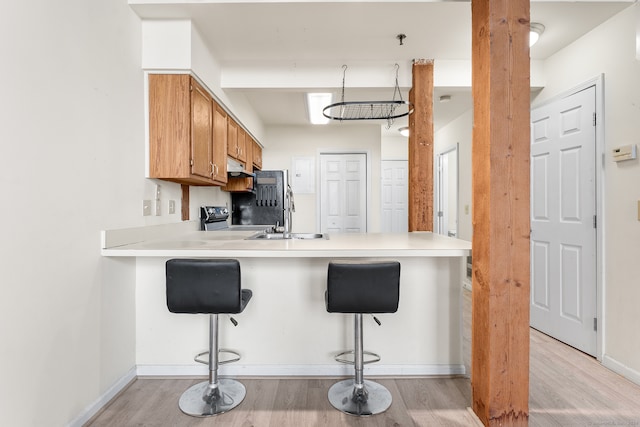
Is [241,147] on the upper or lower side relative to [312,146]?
lower

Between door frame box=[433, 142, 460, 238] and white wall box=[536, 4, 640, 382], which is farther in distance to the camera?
door frame box=[433, 142, 460, 238]

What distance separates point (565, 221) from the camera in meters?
2.88

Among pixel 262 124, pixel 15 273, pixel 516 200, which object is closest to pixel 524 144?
pixel 516 200

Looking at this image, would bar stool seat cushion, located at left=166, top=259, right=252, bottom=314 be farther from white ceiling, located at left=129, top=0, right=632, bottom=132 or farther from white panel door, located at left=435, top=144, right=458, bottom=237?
white panel door, located at left=435, top=144, right=458, bottom=237

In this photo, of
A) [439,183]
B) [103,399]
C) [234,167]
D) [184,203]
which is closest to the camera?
[103,399]

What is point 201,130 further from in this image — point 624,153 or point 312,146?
point 624,153

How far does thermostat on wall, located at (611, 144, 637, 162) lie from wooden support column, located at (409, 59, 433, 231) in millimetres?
1224

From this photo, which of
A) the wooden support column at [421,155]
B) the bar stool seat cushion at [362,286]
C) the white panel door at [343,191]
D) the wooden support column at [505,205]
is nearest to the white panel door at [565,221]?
the wooden support column at [421,155]

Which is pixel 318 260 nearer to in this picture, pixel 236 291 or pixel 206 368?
pixel 236 291

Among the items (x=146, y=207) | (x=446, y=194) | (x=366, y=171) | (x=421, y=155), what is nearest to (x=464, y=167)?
(x=446, y=194)

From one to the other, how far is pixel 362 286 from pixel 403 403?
0.78 meters

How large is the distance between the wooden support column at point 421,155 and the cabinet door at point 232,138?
178 cm

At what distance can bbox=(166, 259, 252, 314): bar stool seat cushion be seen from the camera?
1.74 meters

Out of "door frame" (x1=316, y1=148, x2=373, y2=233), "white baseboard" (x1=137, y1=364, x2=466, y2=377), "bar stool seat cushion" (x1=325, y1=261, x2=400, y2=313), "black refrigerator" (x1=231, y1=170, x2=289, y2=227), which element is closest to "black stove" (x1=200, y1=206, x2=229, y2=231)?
"black refrigerator" (x1=231, y1=170, x2=289, y2=227)
